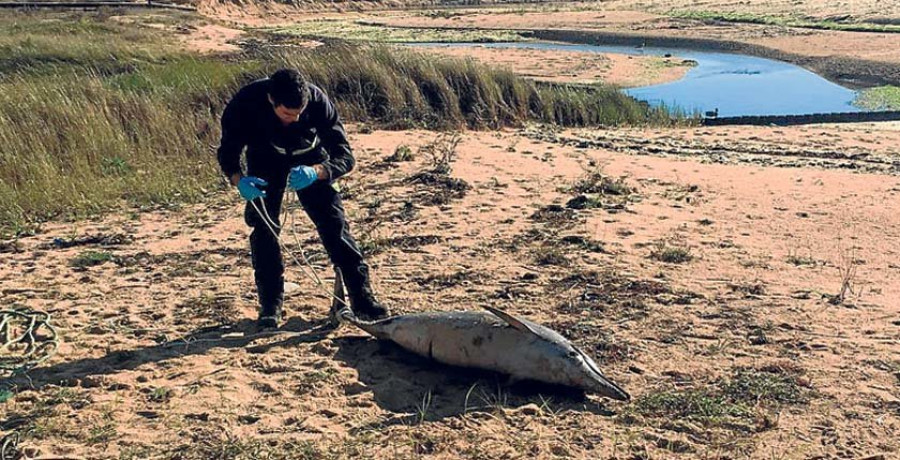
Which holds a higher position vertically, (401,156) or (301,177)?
(301,177)

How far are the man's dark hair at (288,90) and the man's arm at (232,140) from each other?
319 mm

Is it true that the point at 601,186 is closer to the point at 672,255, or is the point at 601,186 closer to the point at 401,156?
the point at 672,255

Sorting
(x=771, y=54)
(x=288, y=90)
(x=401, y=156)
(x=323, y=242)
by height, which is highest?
(x=288, y=90)

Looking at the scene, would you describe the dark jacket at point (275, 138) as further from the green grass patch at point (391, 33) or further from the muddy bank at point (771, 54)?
the green grass patch at point (391, 33)

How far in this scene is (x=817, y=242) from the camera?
23.8 feet

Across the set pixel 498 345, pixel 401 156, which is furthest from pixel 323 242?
pixel 401 156

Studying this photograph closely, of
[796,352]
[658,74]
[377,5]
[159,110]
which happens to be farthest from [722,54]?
[377,5]

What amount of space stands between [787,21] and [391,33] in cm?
1610

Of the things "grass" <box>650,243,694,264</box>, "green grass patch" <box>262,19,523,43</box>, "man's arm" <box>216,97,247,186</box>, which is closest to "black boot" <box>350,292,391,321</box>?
"man's arm" <box>216,97,247,186</box>

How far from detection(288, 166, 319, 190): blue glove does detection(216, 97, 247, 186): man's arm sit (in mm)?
343

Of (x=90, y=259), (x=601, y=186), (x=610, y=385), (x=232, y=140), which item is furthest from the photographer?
(x=601, y=186)

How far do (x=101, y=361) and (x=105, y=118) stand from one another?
557cm

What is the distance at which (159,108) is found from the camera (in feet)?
33.4

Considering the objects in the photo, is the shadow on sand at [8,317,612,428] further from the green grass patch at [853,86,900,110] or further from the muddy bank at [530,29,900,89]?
the muddy bank at [530,29,900,89]
